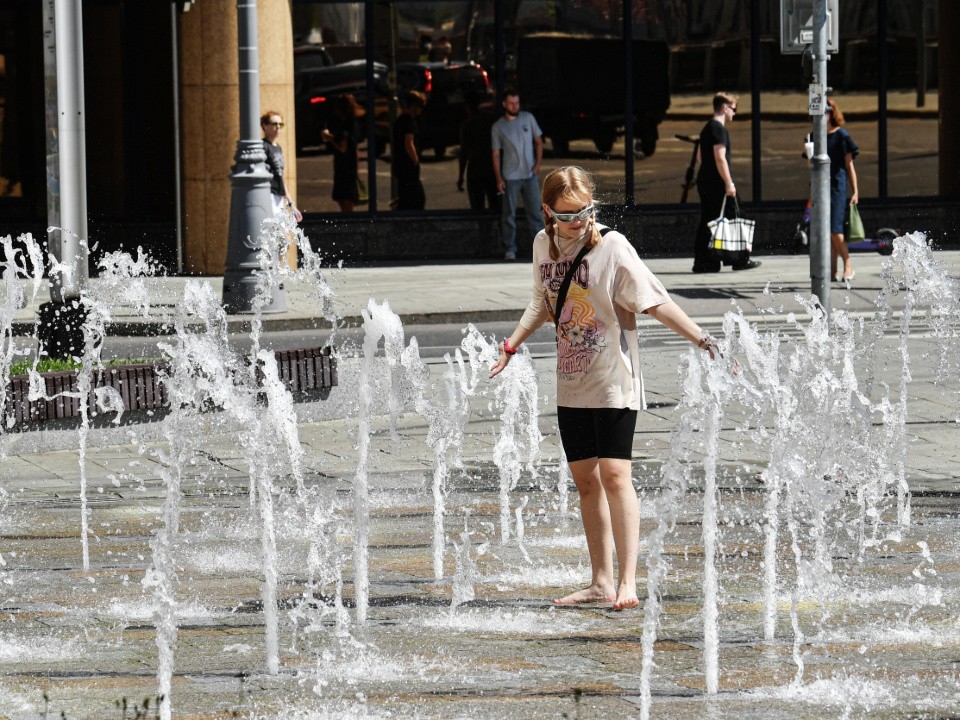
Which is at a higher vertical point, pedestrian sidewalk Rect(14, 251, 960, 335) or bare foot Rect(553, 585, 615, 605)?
pedestrian sidewalk Rect(14, 251, 960, 335)

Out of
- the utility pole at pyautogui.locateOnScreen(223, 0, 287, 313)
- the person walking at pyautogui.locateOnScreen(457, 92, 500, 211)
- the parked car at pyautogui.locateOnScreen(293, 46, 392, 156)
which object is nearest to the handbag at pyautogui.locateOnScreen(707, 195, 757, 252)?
the person walking at pyautogui.locateOnScreen(457, 92, 500, 211)

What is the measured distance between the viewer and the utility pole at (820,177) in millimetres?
9336

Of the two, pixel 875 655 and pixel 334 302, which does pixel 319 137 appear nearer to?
pixel 334 302

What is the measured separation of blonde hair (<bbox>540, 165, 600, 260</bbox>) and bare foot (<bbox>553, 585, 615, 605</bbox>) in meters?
1.20

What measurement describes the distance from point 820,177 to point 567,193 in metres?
3.84

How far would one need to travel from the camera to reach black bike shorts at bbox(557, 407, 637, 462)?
6301 mm

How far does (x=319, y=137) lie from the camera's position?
21.7 meters

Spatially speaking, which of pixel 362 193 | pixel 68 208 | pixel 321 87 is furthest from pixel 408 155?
pixel 68 208

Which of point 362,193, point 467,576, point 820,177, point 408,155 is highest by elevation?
point 408,155

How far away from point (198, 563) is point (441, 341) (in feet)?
25.2

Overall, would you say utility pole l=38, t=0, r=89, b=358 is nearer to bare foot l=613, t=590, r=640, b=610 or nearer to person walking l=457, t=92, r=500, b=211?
bare foot l=613, t=590, r=640, b=610

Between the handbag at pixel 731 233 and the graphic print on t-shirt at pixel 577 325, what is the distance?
11.8m

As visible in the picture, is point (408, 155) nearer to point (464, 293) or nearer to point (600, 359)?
point (464, 293)

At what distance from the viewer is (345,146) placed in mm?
21797
